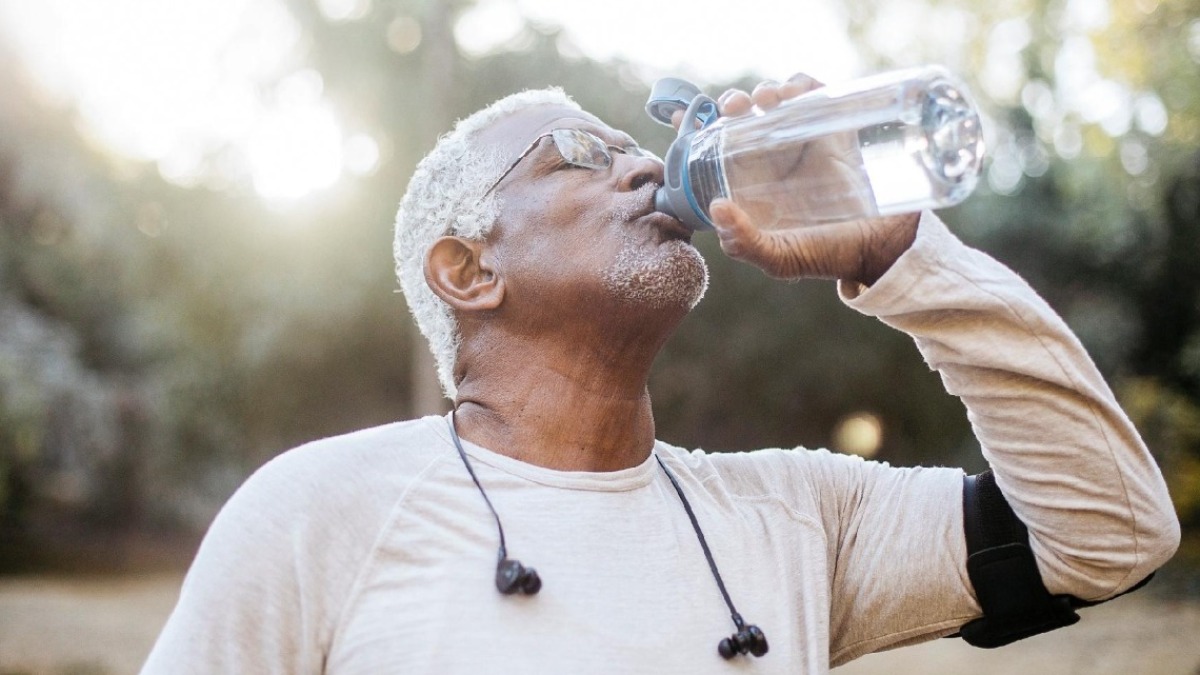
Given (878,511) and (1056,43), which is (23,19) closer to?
(1056,43)

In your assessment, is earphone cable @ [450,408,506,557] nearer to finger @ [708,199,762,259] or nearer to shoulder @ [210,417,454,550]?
shoulder @ [210,417,454,550]

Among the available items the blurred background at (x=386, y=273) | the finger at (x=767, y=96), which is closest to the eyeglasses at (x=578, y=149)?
the finger at (x=767, y=96)

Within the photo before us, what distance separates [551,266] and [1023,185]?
459 inches

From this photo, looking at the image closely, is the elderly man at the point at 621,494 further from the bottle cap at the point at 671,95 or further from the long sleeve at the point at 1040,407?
the bottle cap at the point at 671,95

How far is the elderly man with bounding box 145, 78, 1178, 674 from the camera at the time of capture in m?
1.54

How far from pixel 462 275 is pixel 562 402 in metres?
0.37

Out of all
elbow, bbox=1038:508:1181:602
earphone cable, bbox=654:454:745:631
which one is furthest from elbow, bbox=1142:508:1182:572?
earphone cable, bbox=654:454:745:631

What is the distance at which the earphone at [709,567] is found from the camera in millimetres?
1555

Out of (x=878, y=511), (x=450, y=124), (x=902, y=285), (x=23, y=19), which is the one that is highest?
(x=23, y=19)

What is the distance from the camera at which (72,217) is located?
1180cm

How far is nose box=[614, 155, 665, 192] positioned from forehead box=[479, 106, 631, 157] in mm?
108

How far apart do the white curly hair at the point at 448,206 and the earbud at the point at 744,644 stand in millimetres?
747

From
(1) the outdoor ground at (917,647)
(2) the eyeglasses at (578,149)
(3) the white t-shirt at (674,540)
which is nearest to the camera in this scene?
(3) the white t-shirt at (674,540)

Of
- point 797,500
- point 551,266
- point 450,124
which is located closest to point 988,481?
point 797,500
